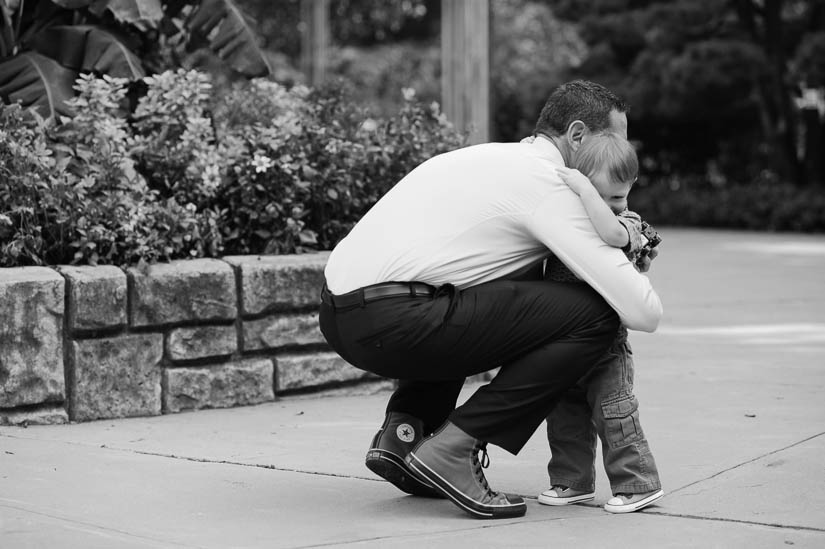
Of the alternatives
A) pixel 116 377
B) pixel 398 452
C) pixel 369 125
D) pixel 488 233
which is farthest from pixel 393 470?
pixel 369 125

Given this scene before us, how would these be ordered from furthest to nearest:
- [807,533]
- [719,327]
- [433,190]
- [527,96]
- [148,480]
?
[527,96], [719,327], [148,480], [433,190], [807,533]

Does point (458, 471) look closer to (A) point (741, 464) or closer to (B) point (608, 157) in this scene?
(B) point (608, 157)

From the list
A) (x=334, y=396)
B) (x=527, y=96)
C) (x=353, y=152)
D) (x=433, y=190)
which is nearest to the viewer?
(x=433, y=190)

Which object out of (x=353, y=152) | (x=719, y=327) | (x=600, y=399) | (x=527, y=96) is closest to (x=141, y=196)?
(x=353, y=152)

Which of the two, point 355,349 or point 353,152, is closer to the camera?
point 355,349

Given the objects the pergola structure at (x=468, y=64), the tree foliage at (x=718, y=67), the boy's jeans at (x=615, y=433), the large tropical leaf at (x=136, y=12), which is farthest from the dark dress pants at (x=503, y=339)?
the tree foliage at (x=718, y=67)

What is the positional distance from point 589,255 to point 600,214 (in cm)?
12

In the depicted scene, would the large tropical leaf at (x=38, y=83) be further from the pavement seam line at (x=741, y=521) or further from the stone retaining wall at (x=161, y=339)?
the pavement seam line at (x=741, y=521)

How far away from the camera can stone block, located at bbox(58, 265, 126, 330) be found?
195 inches

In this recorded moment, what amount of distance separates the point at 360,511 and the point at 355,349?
1.61ft

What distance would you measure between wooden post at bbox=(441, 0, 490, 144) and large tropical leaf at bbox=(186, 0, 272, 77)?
5.53 metres

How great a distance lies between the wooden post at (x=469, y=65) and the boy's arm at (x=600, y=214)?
9.12 m

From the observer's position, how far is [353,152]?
6.13 meters

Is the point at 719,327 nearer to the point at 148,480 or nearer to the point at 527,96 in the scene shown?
the point at 148,480
